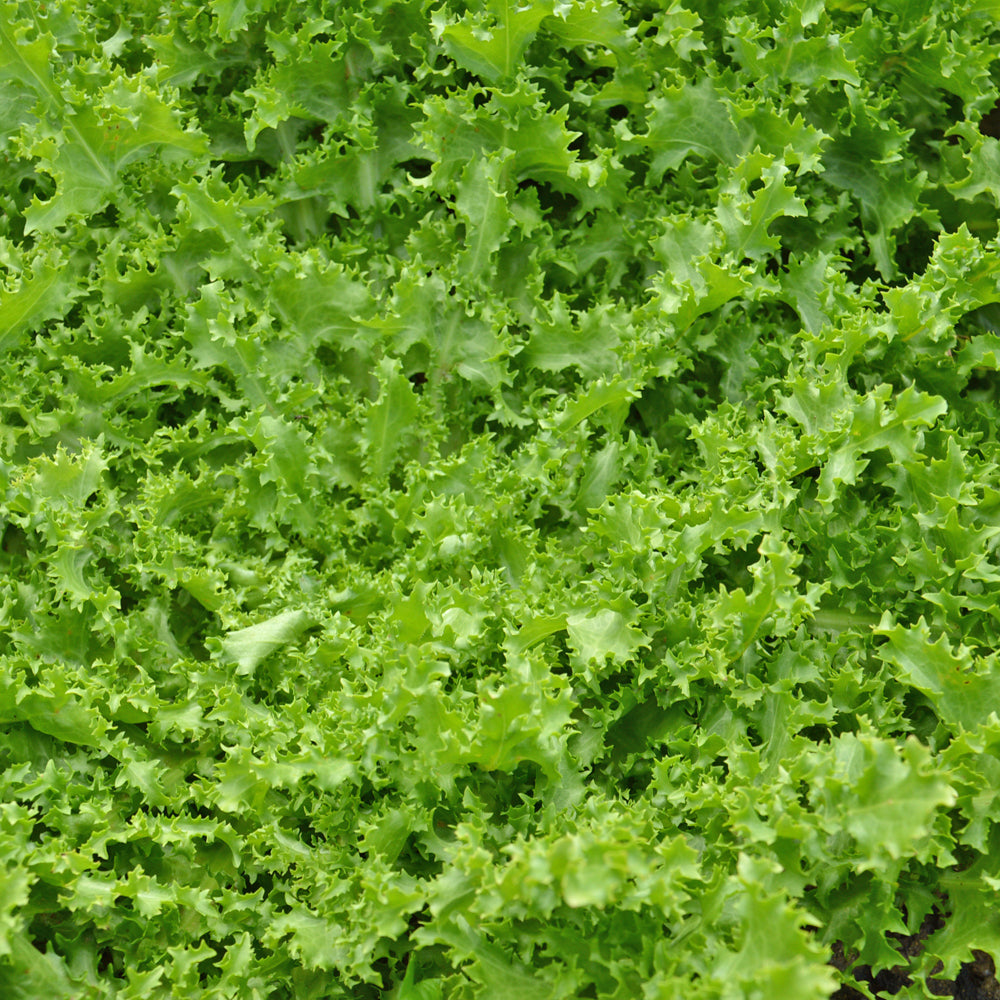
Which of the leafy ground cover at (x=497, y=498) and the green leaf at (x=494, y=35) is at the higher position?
the green leaf at (x=494, y=35)

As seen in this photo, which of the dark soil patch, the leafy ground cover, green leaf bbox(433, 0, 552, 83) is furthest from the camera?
green leaf bbox(433, 0, 552, 83)

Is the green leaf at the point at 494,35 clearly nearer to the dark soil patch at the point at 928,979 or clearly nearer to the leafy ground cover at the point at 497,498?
the leafy ground cover at the point at 497,498

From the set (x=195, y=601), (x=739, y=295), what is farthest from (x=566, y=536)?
(x=195, y=601)

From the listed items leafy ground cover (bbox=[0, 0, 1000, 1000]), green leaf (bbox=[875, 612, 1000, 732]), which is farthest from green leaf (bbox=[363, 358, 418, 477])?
green leaf (bbox=[875, 612, 1000, 732])

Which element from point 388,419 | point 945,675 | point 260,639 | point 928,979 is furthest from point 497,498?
point 928,979

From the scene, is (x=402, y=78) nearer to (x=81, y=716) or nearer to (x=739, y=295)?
(x=739, y=295)

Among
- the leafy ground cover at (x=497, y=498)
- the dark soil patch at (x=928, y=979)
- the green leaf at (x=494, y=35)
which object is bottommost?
the dark soil patch at (x=928, y=979)

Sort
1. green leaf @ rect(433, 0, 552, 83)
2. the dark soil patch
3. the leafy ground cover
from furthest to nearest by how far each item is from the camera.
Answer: green leaf @ rect(433, 0, 552, 83), the dark soil patch, the leafy ground cover

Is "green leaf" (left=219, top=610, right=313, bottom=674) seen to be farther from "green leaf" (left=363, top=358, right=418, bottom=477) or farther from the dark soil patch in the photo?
the dark soil patch

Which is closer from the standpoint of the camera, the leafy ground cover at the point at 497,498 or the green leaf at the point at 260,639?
the leafy ground cover at the point at 497,498

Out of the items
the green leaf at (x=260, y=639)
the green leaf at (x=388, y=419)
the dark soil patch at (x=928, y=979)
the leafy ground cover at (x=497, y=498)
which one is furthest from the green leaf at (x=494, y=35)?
the dark soil patch at (x=928, y=979)
